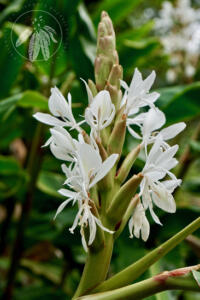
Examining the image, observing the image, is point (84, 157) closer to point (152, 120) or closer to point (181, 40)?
point (152, 120)

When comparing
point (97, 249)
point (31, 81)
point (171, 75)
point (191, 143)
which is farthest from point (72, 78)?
point (171, 75)

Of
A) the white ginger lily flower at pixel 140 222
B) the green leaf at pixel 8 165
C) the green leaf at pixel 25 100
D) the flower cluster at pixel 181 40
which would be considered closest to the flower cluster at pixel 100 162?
the white ginger lily flower at pixel 140 222

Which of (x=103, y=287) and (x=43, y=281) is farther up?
(x=103, y=287)

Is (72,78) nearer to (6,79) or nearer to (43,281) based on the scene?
(6,79)

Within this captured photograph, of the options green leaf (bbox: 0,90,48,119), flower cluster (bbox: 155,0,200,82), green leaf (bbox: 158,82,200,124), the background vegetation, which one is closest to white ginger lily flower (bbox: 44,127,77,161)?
the background vegetation

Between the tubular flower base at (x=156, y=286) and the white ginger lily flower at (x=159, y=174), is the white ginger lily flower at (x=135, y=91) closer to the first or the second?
the white ginger lily flower at (x=159, y=174)

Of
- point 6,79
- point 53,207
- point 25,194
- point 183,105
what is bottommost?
point 53,207

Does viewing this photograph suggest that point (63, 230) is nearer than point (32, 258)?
Yes

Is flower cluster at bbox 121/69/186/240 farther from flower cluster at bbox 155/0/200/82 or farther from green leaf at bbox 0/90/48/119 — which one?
flower cluster at bbox 155/0/200/82
